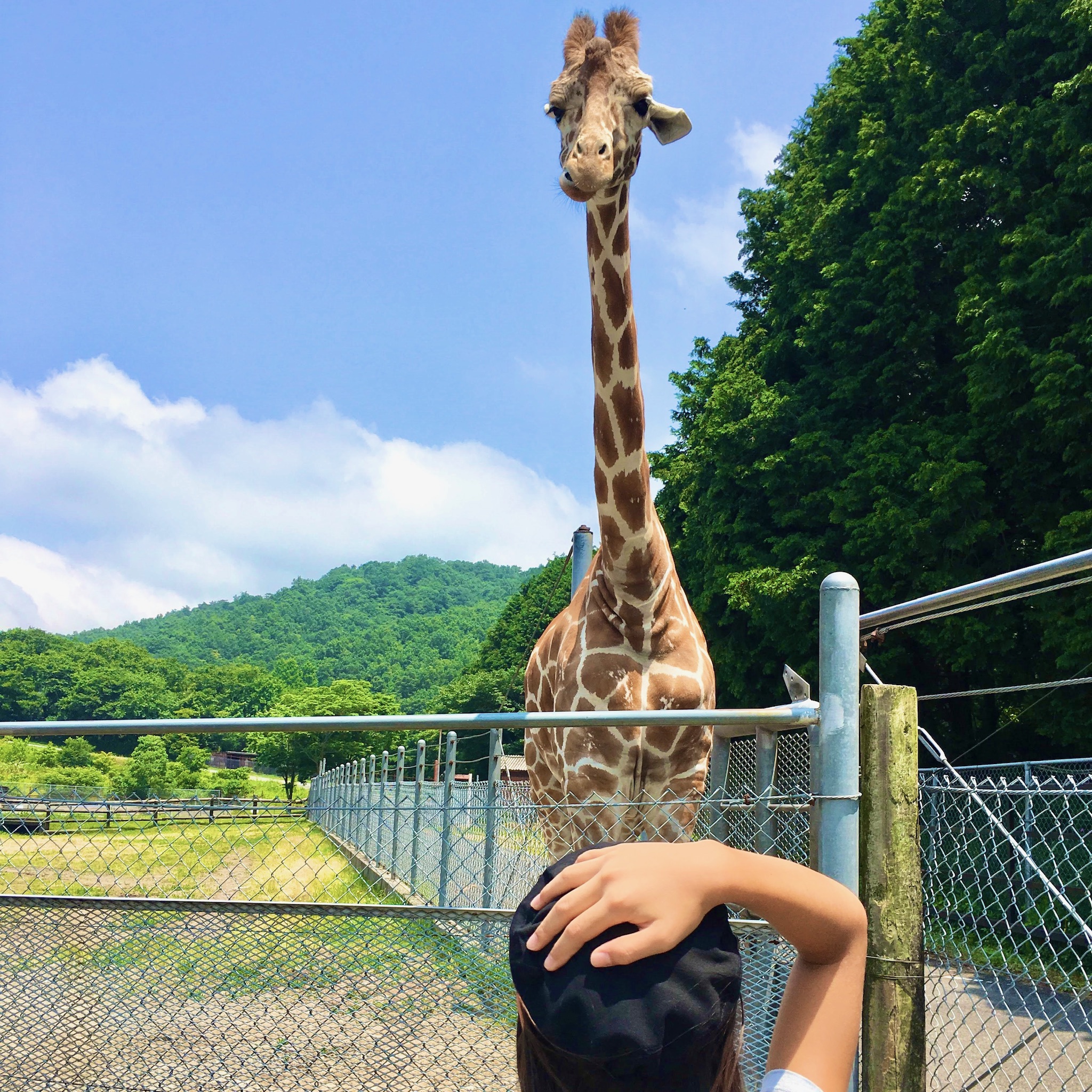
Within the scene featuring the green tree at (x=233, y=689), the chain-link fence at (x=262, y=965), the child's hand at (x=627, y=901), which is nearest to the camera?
the child's hand at (x=627, y=901)

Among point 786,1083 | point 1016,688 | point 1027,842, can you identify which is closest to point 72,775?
point 1027,842

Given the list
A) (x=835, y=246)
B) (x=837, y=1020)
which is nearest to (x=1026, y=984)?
(x=837, y=1020)

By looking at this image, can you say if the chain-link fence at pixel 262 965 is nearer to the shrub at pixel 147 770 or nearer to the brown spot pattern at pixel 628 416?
the brown spot pattern at pixel 628 416

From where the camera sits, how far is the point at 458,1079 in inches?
219

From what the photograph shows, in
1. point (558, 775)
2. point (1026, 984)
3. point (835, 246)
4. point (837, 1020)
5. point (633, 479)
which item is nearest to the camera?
point (837, 1020)

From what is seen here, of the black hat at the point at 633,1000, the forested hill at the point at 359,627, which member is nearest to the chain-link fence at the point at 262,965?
the black hat at the point at 633,1000

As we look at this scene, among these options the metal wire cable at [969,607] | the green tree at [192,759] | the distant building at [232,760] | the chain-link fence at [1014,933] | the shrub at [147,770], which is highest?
the metal wire cable at [969,607]

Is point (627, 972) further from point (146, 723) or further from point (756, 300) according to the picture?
point (756, 300)

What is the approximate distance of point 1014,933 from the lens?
984cm

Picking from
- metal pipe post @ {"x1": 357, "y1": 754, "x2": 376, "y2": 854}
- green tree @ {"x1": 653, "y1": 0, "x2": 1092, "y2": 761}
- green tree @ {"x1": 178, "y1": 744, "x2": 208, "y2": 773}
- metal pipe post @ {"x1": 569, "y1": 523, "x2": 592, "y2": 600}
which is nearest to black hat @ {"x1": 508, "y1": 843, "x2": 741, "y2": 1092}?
metal pipe post @ {"x1": 569, "y1": 523, "x2": 592, "y2": 600}

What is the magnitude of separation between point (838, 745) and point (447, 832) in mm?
5289

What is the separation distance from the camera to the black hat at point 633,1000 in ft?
2.75

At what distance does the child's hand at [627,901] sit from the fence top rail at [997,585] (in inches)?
71.1

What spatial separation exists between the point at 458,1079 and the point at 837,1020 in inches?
206
